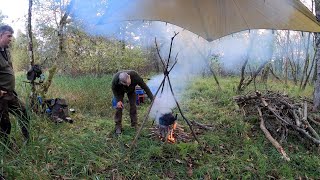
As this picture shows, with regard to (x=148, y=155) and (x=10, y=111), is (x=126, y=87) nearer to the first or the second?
(x=148, y=155)

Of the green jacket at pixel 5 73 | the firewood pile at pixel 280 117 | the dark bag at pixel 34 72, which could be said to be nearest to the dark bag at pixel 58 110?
the dark bag at pixel 34 72

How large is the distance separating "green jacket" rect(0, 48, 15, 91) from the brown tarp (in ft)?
4.45

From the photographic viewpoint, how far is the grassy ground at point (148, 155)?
3059mm

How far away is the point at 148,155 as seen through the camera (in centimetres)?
369

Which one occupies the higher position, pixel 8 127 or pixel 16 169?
pixel 8 127

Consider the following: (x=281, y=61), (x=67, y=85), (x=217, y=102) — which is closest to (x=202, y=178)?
(x=217, y=102)

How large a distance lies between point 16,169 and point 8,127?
0.84m

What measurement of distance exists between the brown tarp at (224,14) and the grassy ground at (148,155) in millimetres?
1596

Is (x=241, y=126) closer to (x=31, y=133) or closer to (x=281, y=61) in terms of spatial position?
(x=31, y=133)

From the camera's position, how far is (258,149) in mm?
4230

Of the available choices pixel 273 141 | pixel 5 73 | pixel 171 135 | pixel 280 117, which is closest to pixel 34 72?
pixel 5 73

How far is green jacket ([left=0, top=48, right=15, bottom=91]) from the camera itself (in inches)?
129

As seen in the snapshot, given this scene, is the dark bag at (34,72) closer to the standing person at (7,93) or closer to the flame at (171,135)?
the standing person at (7,93)

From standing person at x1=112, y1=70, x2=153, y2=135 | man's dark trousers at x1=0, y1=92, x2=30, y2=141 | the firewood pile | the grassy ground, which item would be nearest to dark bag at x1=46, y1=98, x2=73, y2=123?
the grassy ground
